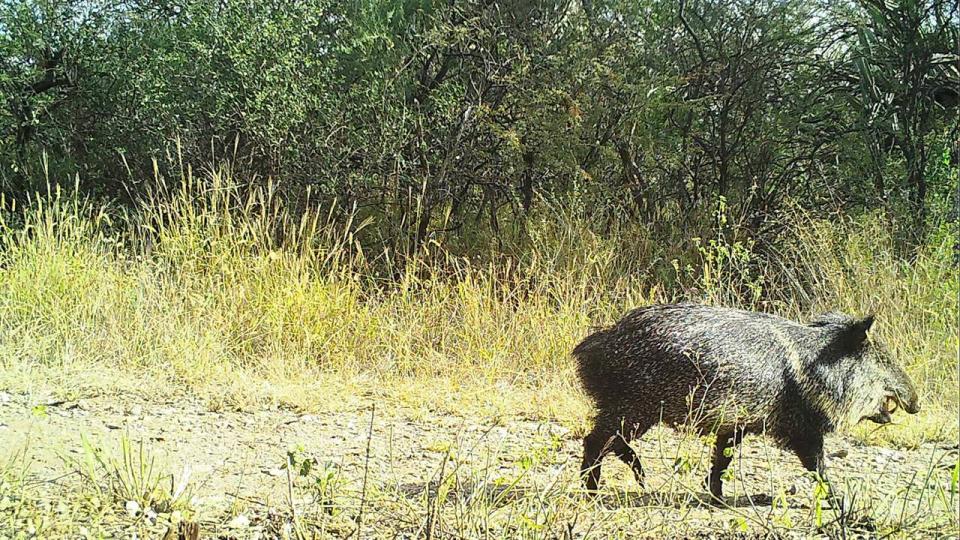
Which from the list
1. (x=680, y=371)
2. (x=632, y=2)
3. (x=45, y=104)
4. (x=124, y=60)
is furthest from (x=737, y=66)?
(x=45, y=104)

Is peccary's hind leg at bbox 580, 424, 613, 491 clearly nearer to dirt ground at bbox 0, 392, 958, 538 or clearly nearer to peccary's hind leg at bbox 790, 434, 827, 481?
dirt ground at bbox 0, 392, 958, 538

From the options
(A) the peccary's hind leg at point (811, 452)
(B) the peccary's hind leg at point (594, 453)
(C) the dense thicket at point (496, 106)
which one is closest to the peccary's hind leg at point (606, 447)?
(B) the peccary's hind leg at point (594, 453)

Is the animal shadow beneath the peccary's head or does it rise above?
beneath

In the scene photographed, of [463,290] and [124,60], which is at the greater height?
[124,60]

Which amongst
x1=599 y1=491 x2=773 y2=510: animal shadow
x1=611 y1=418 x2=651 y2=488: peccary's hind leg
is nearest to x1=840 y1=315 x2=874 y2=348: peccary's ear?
x1=599 y1=491 x2=773 y2=510: animal shadow

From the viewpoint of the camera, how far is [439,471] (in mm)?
2865

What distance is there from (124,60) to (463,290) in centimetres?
403

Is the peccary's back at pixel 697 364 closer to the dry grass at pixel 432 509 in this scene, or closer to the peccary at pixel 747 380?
the peccary at pixel 747 380

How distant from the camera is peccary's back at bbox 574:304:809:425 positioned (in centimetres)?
269

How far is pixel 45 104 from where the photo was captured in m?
7.55

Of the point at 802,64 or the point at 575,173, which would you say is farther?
the point at 575,173

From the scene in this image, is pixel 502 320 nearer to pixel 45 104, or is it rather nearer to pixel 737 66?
pixel 737 66

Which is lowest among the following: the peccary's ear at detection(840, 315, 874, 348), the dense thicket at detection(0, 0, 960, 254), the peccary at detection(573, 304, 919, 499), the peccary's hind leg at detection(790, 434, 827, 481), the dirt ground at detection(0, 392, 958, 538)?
the dirt ground at detection(0, 392, 958, 538)

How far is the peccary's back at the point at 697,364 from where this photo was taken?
2.69 metres
